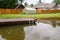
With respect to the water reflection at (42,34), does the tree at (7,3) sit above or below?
below

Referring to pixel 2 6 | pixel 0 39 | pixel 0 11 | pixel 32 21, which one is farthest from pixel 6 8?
pixel 0 39

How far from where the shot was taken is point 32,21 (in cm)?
2020

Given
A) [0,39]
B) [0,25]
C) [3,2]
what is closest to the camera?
[0,39]

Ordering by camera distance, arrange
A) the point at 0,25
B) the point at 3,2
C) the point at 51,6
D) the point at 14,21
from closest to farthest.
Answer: the point at 0,25
the point at 14,21
the point at 3,2
the point at 51,6

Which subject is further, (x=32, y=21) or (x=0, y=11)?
(x=0, y=11)

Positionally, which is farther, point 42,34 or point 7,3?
point 7,3

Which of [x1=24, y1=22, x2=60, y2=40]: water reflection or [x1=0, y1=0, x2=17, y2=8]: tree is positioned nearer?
[x1=24, y1=22, x2=60, y2=40]: water reflection

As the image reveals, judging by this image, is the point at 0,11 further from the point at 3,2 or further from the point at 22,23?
the point at 22,23

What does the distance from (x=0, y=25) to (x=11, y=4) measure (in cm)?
2345

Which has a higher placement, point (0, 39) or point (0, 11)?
point (0, 39)

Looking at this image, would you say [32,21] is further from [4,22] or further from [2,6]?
[2,6]

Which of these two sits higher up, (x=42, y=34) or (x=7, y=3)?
(x=42, y=34)

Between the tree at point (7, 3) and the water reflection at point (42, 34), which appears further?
the tree at point (7, 3)

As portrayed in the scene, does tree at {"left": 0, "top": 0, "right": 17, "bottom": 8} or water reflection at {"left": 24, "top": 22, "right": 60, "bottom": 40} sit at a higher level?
water reflection at {"left": 24, "top": 22, "right": 60, "bottom": 40}
